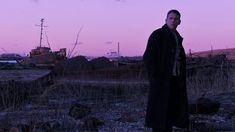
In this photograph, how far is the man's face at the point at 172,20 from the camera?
7012 millimetres

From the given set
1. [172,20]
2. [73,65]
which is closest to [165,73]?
[172,20]

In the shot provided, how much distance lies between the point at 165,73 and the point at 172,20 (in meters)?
0.68

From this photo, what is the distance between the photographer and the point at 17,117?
427 inches

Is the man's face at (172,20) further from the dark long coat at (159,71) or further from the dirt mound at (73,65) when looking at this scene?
the dirt mound at (73,65)

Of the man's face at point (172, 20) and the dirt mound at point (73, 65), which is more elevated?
the man's face at point (172, 20)

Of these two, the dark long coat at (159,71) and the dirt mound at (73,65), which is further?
the dirt mound at (73,65)

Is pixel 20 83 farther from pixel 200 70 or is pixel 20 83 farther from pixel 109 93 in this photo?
pixel 200 70

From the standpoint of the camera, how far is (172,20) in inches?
277

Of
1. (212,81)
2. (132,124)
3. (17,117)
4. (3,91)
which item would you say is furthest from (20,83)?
(212,81)

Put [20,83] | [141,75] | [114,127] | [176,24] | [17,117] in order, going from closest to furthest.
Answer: [176,24], [114,127], [17,117], [20,83], [141,75]

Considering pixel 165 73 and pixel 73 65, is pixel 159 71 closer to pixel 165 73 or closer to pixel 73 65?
pixel 165 73

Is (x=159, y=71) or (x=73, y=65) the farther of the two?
(x=73, y=65)

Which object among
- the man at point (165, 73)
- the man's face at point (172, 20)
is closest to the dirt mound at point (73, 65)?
the man at point (165, 73)

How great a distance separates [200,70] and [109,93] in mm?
4522
